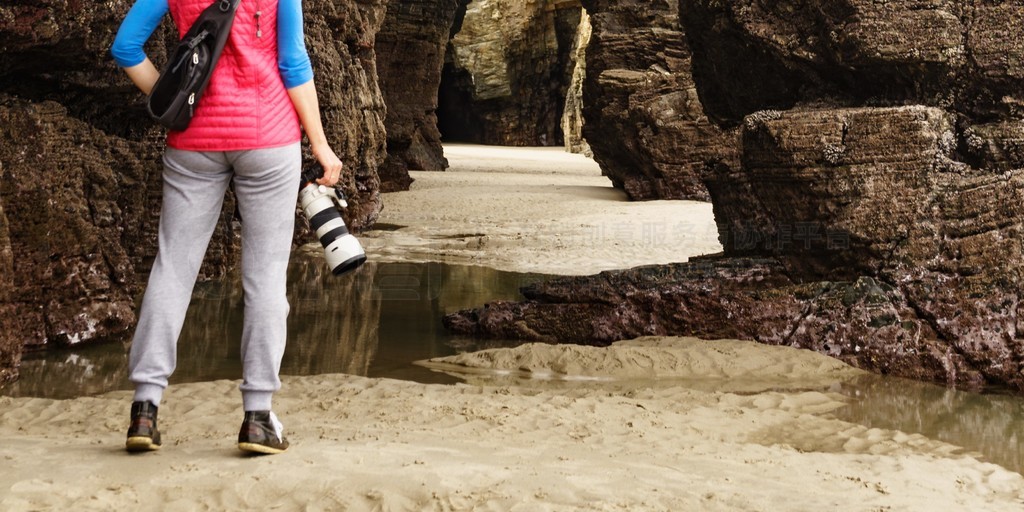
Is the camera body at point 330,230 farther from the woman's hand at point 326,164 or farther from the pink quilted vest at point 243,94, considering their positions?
the pink quilted vest at point 243,94

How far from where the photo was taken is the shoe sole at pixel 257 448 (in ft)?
11.6

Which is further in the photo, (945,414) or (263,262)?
(945,414)

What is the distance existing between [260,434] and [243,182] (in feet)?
2.64

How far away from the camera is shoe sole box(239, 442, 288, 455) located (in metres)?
3.53

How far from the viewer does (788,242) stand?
7.73 metres

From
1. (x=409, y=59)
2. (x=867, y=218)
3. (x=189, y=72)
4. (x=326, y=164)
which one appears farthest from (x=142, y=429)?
(x=409, y=59)

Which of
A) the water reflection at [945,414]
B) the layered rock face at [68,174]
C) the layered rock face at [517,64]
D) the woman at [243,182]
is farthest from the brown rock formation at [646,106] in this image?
the layered rock face at [517,64]

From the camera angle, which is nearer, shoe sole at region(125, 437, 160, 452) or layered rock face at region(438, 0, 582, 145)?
shoe sole at region(125, 437, 160, 452)

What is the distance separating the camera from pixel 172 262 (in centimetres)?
359

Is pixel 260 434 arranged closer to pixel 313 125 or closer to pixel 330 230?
pixel 330 230

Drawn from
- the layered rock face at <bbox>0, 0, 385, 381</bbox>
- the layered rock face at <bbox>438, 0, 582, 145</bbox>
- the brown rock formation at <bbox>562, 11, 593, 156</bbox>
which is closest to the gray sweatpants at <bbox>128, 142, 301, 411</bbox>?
the layered rock face at <bbox>0, 0, 385, 381</bbox>

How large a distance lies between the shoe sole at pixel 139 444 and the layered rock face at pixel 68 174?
237cm

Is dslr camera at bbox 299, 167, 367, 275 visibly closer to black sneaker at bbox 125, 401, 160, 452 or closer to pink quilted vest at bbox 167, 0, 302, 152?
pink quilted vest at bbox 167, 0, 302, 152

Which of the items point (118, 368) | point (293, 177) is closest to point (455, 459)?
point (293, 177)
